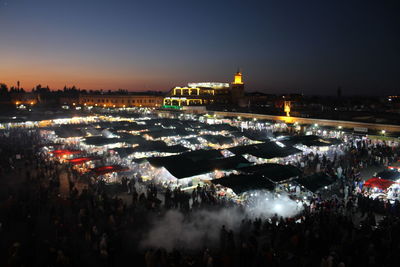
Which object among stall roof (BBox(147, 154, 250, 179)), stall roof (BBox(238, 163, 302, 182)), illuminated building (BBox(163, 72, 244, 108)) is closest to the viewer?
stall roof (BBox(238, 163, 302, 182))

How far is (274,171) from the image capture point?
11688 millimetres

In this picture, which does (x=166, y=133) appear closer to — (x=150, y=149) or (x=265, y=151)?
(x=150, y=149)

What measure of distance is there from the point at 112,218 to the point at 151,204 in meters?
1.71

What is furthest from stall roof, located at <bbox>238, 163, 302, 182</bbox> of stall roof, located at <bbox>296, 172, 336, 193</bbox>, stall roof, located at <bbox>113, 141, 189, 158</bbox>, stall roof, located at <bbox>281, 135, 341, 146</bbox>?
stall roof, located at <bbox>281, 135, 341, 146</bbox>

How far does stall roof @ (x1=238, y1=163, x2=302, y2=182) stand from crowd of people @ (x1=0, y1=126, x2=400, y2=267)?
1551 millimetres

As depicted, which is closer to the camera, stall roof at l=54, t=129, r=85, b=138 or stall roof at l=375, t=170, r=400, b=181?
stall roof at l=375, t=170, r=400, b=181

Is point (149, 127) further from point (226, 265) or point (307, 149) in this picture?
point (226, 265)

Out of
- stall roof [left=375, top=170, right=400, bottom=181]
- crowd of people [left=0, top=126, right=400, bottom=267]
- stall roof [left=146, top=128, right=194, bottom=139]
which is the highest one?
stall roof [left=146, top=128, right=194, bottom=139]

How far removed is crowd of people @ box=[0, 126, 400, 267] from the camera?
6820mm

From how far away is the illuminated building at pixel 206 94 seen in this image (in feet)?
217

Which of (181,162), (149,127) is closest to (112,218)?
(181,162)

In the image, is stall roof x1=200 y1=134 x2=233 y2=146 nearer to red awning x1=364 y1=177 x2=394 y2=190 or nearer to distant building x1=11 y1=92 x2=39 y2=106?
red awning x1=364 y1=177 x2=394 y2=190

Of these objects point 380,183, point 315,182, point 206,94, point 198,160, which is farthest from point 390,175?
point 206,94

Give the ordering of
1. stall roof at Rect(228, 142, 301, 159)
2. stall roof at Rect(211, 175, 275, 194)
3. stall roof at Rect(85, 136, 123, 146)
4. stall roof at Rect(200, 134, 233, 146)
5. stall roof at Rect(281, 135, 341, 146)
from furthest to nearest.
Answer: stall roof at Rect(200, 134, 233, 146)
stall roof at Rect(281, 135, 341, 146)
stall roof at Rect(85, 136, 123, 146)
stall roof at Rect(228, 142, 301, 159)
stall roof at Rect(211, 175, 275, 194)
